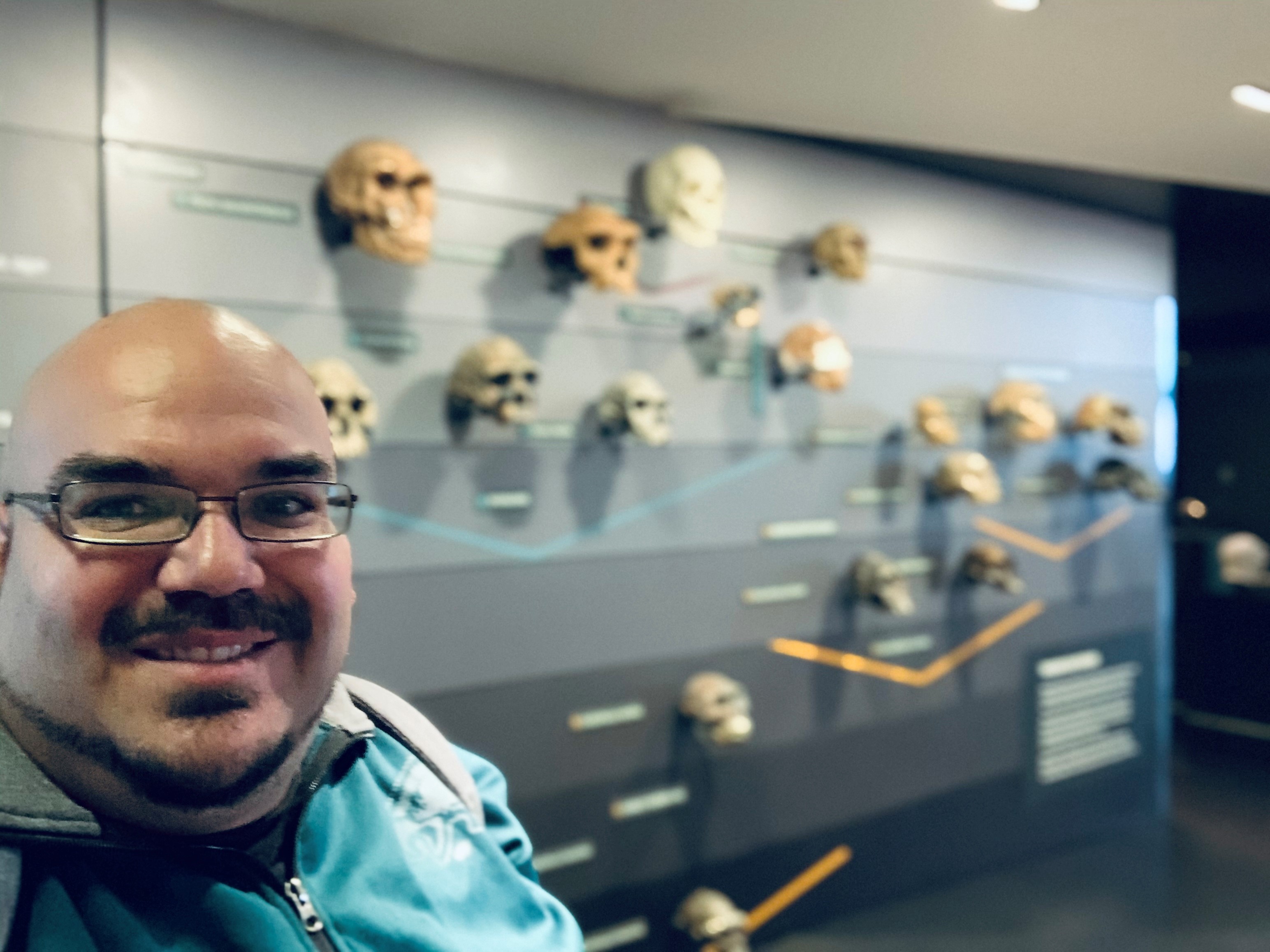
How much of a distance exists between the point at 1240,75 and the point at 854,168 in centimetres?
105

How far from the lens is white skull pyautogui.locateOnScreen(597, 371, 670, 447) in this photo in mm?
2121

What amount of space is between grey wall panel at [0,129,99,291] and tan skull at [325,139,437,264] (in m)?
0.44

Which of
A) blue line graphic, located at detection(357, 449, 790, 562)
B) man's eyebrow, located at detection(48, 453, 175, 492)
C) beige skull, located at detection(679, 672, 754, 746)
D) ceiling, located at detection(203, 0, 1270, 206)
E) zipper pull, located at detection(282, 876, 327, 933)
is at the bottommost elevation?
beige skull, located at detection(679, 672, 754, 746)

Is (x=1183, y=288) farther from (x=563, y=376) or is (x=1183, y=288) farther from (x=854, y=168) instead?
(x=563, y=376)

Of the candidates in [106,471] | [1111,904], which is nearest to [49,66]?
[106,471]

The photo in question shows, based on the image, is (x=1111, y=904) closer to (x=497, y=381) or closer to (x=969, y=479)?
(x=969, y=479)

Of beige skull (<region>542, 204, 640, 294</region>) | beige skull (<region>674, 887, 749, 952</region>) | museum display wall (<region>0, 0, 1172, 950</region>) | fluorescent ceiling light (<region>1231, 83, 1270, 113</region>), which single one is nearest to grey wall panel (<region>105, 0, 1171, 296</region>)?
museum display wall (<region>0, 0, 1172, 950</region>)

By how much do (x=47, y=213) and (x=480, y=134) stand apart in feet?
2.92

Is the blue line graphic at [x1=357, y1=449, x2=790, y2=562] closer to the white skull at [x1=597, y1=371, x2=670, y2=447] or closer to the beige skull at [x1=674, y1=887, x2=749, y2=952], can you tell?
the white skull at [x1=597, y1=371, x2=670, y2=447]

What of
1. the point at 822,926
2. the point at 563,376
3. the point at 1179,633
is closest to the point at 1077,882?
the point at 822,926

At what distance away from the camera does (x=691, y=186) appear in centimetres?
221

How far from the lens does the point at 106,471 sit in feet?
2.56

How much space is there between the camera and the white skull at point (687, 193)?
221 cm

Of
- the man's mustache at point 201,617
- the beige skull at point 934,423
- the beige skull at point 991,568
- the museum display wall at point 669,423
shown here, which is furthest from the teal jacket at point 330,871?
the beige skull at point 991,568
